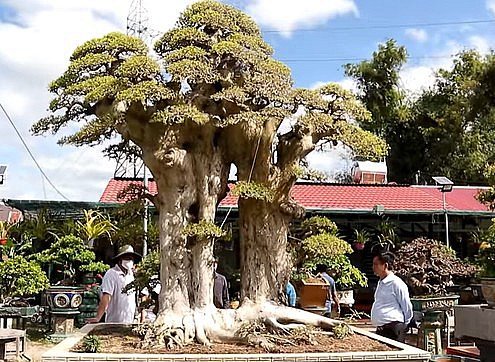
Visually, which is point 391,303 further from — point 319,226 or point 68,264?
point 68,264

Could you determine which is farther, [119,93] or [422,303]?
[422,303]

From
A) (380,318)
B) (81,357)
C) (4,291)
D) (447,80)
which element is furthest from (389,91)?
(81,357)

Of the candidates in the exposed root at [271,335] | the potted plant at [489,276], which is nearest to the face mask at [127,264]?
the exposed root at [271,335]

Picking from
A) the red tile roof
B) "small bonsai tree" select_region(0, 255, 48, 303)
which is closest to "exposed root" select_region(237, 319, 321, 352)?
"small bonsai tree" select_region(0, 255, 48, 303)

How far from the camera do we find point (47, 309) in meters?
10.5

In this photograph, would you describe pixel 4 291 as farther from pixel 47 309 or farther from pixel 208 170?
pixel 208 170

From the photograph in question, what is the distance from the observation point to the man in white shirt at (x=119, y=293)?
580 centimetres

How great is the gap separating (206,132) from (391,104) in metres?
16.9

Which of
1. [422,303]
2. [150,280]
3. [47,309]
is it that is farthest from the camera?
[47,309]

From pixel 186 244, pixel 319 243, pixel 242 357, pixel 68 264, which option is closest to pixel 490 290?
pixel 319 243

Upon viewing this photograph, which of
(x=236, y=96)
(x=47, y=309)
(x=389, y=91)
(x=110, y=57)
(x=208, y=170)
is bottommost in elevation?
(x=47, y=309)

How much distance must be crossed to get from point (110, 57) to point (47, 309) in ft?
20.8

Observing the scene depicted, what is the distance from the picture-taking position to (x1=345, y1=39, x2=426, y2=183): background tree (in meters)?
21.4

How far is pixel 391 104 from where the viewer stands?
21531 millimetres
